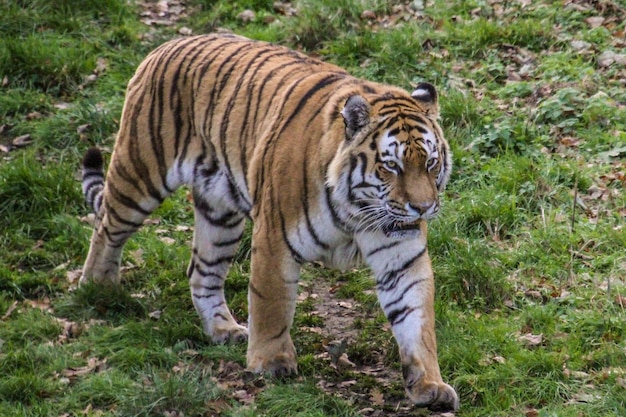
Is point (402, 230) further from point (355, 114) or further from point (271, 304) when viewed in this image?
point (271, 304)

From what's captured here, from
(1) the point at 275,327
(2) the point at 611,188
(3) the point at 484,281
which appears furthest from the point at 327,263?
(2) the point at 611,188

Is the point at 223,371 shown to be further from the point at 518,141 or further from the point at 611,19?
the point at 611,19

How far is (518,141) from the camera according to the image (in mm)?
7582

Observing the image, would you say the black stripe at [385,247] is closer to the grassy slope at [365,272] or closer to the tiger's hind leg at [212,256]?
the grassy slope at [365,272]

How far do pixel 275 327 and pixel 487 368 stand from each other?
1.11 m

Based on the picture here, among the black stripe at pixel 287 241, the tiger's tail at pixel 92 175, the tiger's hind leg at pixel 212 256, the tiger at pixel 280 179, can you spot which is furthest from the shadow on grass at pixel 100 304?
the black stripe at pixel 287 241

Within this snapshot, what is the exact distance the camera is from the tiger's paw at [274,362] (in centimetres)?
548

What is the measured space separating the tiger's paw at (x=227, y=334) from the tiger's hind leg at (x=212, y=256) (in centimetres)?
1

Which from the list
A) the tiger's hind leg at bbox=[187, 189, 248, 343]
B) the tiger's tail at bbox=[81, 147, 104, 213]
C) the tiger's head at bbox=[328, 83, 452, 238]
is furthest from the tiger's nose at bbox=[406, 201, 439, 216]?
the tiger's tail at bbox=[81, 147, 104, 213]

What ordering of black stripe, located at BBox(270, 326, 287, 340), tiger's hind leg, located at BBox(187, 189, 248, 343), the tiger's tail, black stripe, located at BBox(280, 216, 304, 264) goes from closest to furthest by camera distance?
black stripe, located at BBox(280, 216, 304, 264), black stripe, located at BBox(270, 326, 287, 340), tiger's hind leg, located at BBox(187, 189, 248, 343), the tiger's tail

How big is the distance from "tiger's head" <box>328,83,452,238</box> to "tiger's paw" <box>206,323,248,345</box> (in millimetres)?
1310

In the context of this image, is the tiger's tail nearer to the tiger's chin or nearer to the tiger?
the tiger

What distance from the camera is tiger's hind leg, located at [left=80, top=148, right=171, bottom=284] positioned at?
6328 mm

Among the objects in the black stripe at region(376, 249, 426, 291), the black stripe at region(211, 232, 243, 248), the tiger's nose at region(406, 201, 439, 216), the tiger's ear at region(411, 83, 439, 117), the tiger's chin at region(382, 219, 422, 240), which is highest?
the tiger's ear at region(411, 83, 439, 117)
